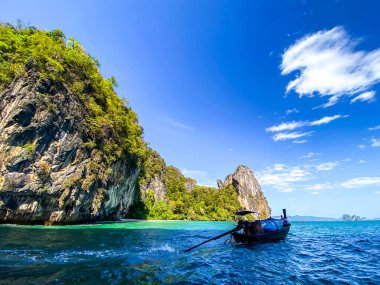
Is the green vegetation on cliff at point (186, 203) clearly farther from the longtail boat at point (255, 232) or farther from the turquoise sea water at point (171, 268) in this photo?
the turquoise sea water at point (171, 268)

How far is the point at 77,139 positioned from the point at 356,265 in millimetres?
32945

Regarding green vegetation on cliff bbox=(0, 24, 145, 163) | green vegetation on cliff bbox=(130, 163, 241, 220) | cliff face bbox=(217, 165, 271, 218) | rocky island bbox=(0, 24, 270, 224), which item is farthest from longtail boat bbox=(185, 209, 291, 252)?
cliff face bbox=(217, 165, 271, 218)

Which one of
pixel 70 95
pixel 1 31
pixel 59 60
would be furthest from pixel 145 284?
pixel 1 31

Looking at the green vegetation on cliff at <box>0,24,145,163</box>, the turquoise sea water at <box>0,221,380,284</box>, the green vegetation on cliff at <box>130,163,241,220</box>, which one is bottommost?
the turquoise sea water at <box>0,221,380,284</box>

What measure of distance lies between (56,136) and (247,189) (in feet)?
366

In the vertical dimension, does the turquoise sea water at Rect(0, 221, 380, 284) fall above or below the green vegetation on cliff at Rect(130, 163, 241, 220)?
below

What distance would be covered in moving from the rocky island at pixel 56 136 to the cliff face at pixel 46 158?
0.09 meters

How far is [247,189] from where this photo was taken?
12600 centimetres

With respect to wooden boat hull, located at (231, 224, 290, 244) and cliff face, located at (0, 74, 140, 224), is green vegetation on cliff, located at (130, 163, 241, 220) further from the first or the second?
wooden boat hull, located at (231, 224, 290, 244)

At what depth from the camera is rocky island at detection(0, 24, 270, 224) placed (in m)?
26.1

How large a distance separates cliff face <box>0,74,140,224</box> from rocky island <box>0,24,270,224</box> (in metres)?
0.09

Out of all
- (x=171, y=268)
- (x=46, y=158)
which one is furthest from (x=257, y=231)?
(x=46, y=158)

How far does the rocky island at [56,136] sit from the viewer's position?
26062 millimetres

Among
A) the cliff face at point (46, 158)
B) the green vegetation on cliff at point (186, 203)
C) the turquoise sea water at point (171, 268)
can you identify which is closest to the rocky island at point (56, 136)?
the cliff face at point (46, 158)
